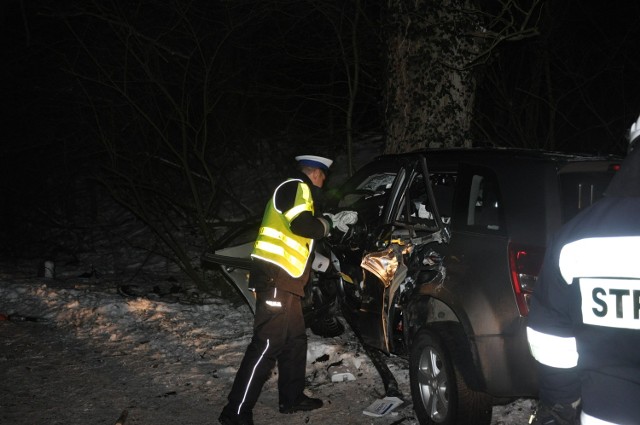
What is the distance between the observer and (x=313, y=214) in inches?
188

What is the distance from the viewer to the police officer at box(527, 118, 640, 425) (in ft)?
6.55

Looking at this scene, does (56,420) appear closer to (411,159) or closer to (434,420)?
(434,420)

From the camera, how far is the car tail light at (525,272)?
3.63m

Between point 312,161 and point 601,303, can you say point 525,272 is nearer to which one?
point 601,303

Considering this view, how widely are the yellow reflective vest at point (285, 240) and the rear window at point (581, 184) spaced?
1642 millimetres

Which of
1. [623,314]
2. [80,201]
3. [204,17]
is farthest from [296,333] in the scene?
[80,201]

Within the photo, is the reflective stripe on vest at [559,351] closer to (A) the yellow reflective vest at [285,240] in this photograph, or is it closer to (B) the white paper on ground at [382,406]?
(A) the yellow reflective vest at [285,240]

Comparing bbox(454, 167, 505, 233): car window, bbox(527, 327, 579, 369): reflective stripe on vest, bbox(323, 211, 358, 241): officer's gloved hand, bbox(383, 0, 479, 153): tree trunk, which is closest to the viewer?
bbox(527, 327, 579, 369): reflective stripe on vest

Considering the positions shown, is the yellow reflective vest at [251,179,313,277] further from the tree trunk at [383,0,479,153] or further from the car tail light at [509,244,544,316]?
the tree trunk at [383,0,479,153]

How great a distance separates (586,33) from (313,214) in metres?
11.9

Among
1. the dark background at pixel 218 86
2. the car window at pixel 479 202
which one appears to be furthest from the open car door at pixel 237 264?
the dark background at pixel 218 86

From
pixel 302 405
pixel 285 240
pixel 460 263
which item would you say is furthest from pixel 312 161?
pixel 302 405

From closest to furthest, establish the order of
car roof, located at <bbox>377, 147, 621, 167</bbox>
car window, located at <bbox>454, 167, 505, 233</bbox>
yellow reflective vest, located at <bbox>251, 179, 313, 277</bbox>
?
car roof, located at <bbox>377, 147, 621, 167</bbox>
car window, located at <bbox>454, 167, 505, 233</bbox>
yellow reflective vest, located at <bbox>251, 179, 313, 277</bbox>

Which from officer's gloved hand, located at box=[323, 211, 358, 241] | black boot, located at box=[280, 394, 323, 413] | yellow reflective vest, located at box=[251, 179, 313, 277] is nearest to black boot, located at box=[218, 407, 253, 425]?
black boot, located at box=[280, 394, 323, 413]
